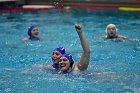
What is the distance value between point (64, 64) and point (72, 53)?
300cm

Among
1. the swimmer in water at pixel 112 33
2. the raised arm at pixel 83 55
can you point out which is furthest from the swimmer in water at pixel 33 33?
the raised arm at pixel 83 55

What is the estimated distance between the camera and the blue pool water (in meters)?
6.30

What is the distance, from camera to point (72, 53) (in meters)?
9.62

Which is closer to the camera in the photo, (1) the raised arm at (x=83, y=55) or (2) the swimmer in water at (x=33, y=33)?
(1) the raised arm at (x=83, y=55)

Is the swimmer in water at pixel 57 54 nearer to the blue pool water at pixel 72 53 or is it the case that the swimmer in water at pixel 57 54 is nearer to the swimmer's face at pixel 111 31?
the blue pool water at pixel 72 53

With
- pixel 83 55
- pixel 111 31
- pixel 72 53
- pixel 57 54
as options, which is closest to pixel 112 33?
pixel 111 31

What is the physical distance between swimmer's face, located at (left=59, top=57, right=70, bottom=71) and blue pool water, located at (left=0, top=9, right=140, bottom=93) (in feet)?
0.60

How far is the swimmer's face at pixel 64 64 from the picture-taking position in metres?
6.58

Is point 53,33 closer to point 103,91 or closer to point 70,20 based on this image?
point 70,20

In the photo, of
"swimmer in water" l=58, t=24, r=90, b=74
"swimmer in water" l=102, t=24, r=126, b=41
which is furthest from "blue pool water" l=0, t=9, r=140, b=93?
"swimmer in water" l=102, t=24, r=126, b=41

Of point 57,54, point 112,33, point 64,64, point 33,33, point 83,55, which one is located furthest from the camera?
point 33,33

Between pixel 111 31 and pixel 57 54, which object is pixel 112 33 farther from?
pixel 57 54

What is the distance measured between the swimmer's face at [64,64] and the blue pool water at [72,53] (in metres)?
0.18

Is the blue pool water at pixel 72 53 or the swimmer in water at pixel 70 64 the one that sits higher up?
→ the swimmer in water at pixel 70 64
